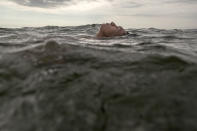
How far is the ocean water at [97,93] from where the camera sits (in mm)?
2010

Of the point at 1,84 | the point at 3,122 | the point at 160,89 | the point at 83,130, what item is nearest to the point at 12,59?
the point at 1,84

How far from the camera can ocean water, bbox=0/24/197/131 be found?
201 cm

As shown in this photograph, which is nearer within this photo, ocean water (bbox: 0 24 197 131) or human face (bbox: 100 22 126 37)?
ocean water (bbox: 0 24 197 131)

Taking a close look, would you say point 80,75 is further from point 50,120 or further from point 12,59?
point 12,59

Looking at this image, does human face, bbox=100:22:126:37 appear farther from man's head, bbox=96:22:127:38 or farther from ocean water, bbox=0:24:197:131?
ocean water, bbox=0:24:197:131

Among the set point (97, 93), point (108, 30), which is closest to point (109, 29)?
point (108, 30)

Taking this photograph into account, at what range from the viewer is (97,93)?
2.45 metres

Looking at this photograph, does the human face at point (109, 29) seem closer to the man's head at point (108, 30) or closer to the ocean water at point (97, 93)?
the man's head at point (108, 30)

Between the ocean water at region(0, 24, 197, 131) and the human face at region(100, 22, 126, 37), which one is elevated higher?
the human face at region(100, 22, 126, 37)

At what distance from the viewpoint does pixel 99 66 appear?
3.21 metres

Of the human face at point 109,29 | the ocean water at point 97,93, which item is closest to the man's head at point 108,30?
the human face at point 109,29

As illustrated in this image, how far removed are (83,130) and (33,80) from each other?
1.16 metres

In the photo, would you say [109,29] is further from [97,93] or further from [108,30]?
[97,93]

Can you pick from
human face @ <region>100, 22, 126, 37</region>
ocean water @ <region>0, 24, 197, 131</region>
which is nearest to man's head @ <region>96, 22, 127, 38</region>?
human face @ <region>100, 22, 126, 37</region>
